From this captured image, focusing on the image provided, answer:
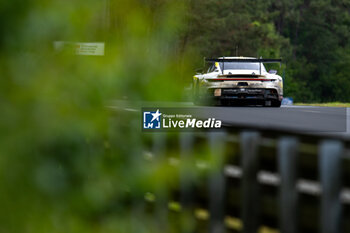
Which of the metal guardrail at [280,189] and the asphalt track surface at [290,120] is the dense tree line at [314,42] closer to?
the asphalt track surface at [290,120]

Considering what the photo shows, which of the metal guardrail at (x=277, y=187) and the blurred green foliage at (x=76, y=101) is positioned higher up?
the blurred green foliage at (x=76, y=101)

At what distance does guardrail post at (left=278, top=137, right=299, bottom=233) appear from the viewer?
4.57 m

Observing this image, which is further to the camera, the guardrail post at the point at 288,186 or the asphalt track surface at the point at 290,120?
the asphalt track surface at the point at 290,120

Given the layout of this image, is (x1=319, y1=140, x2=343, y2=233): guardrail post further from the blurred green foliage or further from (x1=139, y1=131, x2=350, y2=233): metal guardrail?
the blurred green foliage

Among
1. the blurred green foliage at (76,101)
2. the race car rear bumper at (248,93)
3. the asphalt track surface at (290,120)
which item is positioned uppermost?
the blurred green foliage at (76,101)

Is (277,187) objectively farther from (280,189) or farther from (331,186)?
(331,186)

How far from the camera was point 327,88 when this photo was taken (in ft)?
311

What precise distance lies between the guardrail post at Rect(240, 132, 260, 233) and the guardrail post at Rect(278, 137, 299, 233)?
360 mm

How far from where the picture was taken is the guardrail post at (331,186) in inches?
165

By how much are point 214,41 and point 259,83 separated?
158 ft

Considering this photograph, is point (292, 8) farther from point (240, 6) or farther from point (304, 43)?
point (240, 6)

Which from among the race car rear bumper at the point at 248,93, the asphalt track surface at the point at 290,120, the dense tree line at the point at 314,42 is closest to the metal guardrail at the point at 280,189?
the asphalt track surface at the point at 290,120

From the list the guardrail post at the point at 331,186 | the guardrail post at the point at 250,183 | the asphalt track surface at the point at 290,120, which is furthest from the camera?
the asphalt track surface at the point at 290,120

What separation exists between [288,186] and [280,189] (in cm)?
11
